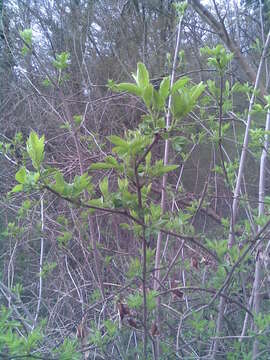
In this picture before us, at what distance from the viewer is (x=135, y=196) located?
1415 mm

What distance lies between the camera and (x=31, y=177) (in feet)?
4.20

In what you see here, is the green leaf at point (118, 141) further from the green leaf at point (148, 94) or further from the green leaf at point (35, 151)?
the green leaf at point (35, 151)

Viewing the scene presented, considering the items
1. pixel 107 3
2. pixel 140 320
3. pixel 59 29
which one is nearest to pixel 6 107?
pixel 59 29

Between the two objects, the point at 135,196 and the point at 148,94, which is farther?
the point at 135,196

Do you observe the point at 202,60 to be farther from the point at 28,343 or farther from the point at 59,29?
the point at 28,343

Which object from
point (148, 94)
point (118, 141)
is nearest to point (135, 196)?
point (118, 141)

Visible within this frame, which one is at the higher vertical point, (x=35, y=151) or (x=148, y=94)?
(x=148, y=94)

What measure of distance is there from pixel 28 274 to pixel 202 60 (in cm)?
398

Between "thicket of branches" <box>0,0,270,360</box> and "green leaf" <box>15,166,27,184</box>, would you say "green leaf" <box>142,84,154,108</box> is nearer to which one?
"thicket of branches" <box>0,0,270,360</box>

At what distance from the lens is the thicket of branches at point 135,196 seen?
1489 millimetres

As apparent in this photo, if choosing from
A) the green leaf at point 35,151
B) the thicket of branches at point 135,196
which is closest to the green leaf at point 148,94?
the thicket of branches at point 135,196

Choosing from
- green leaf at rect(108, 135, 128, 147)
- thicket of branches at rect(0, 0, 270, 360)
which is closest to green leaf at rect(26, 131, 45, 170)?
thicket of branches at rect(0, 0, 270, 360)

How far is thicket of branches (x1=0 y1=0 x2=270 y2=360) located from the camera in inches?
58.6

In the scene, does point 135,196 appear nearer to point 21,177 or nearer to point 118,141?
point 118,141
